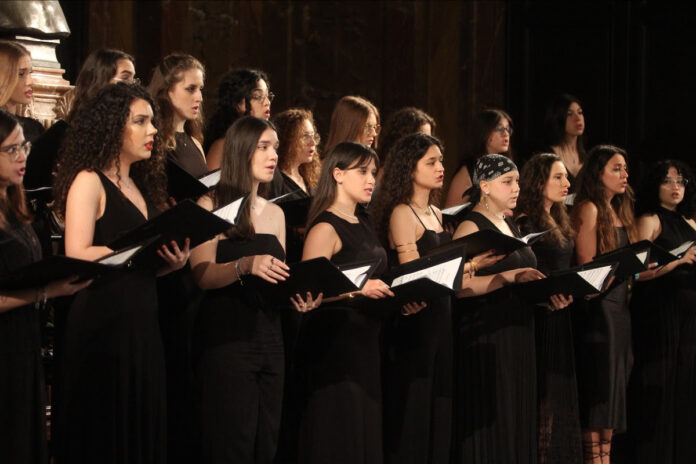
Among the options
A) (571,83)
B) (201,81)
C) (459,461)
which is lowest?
(459,461)

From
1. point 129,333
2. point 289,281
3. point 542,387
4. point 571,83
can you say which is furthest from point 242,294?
point 571,83

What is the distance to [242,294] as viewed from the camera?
425cm

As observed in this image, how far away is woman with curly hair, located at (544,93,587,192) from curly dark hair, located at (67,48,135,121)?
298cm

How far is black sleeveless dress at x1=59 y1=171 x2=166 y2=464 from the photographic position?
3.73 metres

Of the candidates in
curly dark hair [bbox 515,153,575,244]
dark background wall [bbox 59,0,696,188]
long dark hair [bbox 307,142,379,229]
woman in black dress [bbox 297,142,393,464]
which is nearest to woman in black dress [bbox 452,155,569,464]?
curly dark hair [bbox 515,153,575,244]

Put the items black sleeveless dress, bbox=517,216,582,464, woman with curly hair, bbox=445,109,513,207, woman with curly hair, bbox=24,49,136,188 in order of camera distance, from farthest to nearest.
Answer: woman with curly hair, bbox=445,109,513,207 → black sleeveless dress, bbox=517,216,582,464 → woman with curly hair, bbox=24,49,136,188

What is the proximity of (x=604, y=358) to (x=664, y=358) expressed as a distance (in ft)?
1.36

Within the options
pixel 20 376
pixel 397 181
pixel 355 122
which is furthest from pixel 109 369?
pixel 355 122

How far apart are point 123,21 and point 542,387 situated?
12.0 ft

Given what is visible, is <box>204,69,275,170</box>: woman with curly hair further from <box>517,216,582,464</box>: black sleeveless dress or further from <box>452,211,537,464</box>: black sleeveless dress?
<box>517,216,582,464</box>: black sleeveless dress

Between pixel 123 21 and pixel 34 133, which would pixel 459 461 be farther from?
pixel 123 21

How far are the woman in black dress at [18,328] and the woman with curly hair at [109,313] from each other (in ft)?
0.48

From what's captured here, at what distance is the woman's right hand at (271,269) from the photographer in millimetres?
4039

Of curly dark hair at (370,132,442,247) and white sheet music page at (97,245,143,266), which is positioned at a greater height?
curly dark hair at (370,132,442,247)
